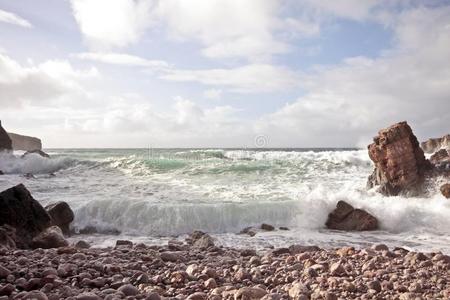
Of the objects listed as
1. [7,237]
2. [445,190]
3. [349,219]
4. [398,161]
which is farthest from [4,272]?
[398,161]

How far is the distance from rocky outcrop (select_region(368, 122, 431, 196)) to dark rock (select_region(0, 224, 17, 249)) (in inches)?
468

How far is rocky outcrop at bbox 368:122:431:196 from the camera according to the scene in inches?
534

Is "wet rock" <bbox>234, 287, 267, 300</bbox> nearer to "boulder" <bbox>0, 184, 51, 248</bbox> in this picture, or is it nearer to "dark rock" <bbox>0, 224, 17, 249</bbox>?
"dark rock" <bbox>0, 224, 17, 249</bbox>

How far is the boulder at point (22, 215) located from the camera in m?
6.69

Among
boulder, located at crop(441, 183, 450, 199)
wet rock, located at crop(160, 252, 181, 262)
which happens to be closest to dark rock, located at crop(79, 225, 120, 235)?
wet rock, located at crop(160, 252, 181, 262)

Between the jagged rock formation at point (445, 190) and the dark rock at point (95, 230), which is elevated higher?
the jagged rock formation at point (445, 190)

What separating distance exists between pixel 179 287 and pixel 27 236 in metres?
3.92

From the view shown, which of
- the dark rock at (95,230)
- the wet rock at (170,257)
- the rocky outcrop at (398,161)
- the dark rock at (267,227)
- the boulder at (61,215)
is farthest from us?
the rocky outcrop at (398,161)

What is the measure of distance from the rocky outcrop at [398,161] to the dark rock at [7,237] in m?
11.9

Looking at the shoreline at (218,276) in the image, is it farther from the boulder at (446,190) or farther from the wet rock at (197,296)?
the boulder at (446,190)

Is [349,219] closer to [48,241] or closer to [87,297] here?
[48,241]

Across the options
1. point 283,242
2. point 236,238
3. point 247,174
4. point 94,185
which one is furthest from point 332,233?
point 94,185

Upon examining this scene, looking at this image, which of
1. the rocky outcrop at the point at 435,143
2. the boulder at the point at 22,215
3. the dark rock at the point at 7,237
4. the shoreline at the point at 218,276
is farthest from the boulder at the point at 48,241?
the rocky outcrop at the point at 435,143

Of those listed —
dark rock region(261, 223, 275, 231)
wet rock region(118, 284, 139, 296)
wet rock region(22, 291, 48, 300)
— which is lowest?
dark rock region(261, 223, 275, 231)
